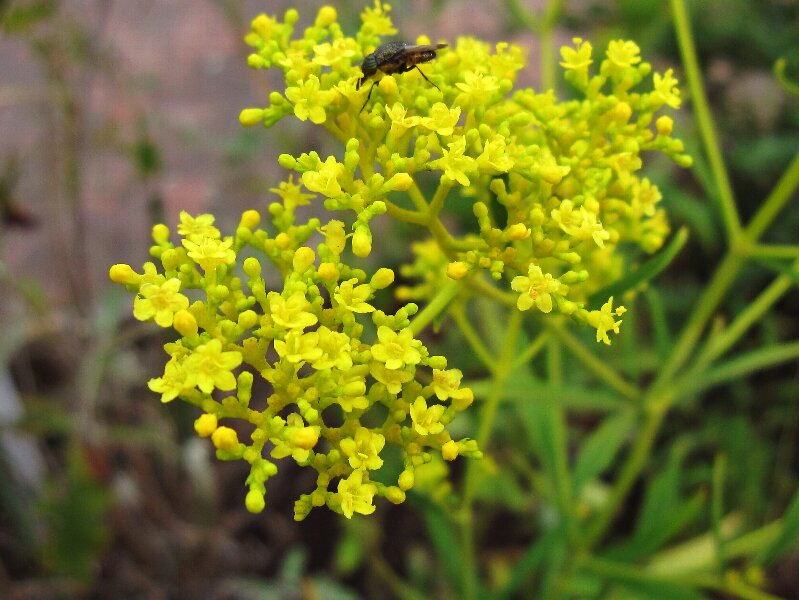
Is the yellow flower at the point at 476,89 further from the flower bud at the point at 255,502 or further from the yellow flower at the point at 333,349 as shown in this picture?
the flower bud at the point at 255,502

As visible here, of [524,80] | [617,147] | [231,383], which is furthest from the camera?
[524,80]

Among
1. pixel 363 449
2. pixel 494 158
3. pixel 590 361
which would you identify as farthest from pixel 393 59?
pixel 590 361

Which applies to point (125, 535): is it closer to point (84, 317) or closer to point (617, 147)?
point (84, 317)

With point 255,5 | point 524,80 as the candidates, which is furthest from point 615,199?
point 255,5

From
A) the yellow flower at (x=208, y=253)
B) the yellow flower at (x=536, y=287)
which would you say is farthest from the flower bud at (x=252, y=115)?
the yellow flower at (x=536, y=287)

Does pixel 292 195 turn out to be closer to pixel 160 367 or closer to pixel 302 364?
pixel 302 364

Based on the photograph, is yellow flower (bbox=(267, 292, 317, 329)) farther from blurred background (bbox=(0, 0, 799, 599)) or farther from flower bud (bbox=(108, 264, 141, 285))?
blurred background (bbox=(0, 0, 799, 599))

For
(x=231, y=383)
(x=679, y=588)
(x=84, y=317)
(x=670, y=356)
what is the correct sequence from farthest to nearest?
(x=84, y=317) → (x=670, y=356) → (x=679, y=588) → (x=231, y=383)
